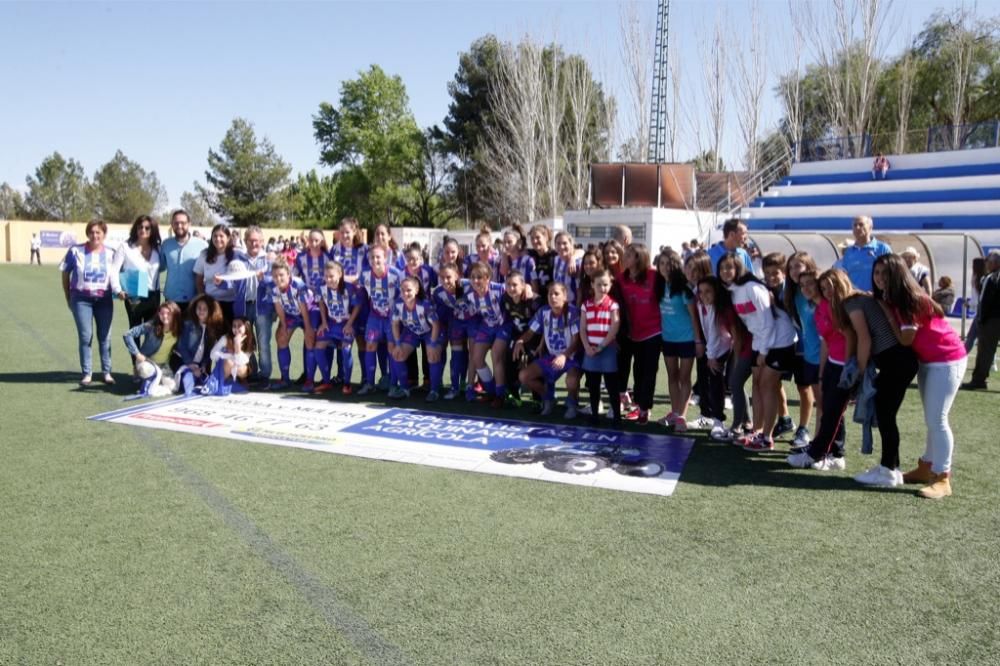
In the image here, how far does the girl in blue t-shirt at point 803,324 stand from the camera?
5.82 meters

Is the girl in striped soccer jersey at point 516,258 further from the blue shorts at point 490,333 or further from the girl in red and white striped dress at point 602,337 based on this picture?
the girl in red and white striped dress at point 602,337

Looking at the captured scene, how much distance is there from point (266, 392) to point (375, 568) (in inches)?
189

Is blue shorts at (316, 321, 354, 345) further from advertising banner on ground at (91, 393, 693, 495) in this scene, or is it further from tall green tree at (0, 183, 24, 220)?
tall green tree at (0, 183, 24, 220)

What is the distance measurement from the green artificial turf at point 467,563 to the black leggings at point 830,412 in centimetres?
21

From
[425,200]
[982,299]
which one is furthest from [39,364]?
[425,200]

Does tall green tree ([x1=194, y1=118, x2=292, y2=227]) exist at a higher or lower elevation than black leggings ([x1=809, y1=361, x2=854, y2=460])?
higher

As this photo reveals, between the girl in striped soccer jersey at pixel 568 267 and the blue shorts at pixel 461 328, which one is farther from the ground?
the girl in striped soccer jersey at pixel 568 267

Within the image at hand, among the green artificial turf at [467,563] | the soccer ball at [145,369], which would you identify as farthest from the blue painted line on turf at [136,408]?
the green artificial turf at [467,563]

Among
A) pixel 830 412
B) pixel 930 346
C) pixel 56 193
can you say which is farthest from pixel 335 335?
pixel 56 193

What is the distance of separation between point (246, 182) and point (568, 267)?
61.0 m

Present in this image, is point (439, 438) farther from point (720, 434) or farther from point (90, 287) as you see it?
point (90, 287)

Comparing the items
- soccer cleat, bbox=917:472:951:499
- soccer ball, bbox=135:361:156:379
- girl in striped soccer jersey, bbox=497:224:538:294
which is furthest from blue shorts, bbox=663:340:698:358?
soccer ball, bbox=135:361:156:379

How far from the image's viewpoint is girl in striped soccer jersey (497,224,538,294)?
304 inches

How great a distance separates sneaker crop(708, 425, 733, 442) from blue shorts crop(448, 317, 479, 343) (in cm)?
261
